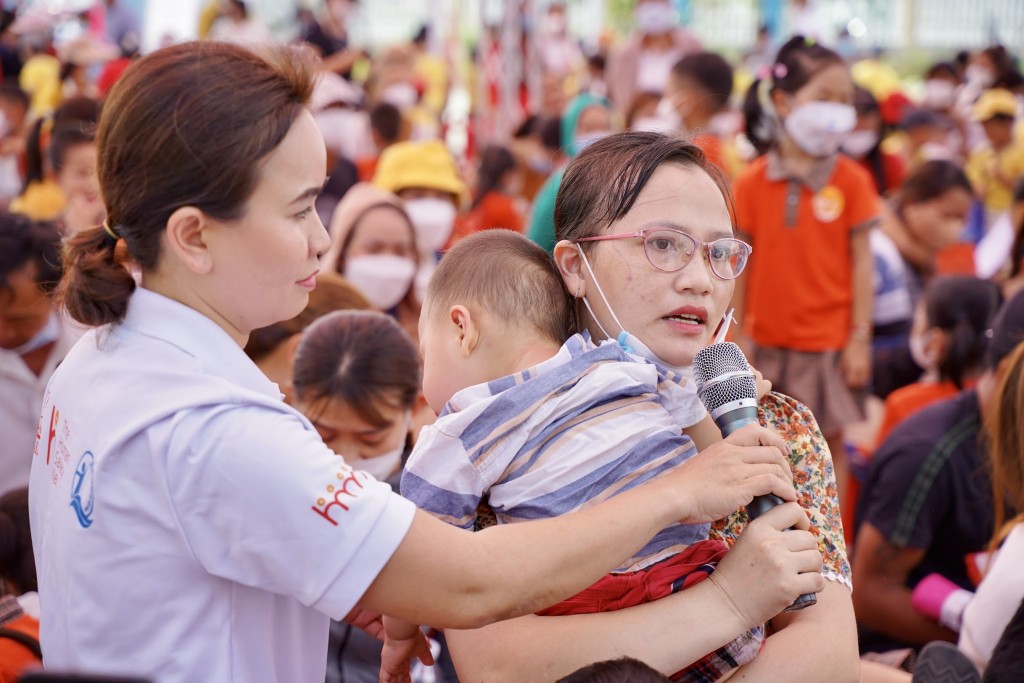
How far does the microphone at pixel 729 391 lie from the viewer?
6.07 ft

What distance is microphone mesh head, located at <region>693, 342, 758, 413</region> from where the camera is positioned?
1.85m

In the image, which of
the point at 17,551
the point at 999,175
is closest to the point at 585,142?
the point at 17,551

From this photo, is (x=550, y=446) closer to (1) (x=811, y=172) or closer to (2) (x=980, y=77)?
(1) (x=811, y=172)

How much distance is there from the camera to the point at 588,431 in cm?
182

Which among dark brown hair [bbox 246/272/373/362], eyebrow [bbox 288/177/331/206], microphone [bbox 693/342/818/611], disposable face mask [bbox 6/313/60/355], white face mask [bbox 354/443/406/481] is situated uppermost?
eyebrow [bbox 288/177/331/206]

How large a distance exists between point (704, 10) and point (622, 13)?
1657 mm

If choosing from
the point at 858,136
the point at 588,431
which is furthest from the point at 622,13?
the point at 588,431

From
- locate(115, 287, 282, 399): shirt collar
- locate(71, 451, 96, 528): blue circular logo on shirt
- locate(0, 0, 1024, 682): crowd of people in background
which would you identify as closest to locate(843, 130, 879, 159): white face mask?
locate(0, 0, 1024, 682): crowd of people in background

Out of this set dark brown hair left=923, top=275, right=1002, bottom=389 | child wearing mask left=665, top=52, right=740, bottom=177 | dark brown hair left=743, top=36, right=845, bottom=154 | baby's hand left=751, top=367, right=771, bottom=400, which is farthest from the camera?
child wearing mask left=665, top=52, right=740, bottom=177

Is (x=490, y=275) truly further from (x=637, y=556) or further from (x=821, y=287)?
(x=821, y=287)

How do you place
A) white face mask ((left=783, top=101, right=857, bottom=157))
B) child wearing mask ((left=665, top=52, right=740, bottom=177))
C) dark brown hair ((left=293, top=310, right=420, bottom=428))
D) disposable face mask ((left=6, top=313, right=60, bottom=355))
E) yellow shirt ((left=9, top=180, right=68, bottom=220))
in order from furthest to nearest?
child wearing mask ((left=665, top=52, right=740, bottom=177)), yellow shirt ((left=9, top=180, right=68, bottom=220)), white face mask ((left=783, top=101, right=857, bottom=157)), disposable face mask ((left=6, top=313, right=60, bottom=355)), dark brown hair ((left=293, top=310, right=420, bottom=428))

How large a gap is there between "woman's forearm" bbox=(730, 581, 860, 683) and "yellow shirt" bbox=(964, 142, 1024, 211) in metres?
8.51

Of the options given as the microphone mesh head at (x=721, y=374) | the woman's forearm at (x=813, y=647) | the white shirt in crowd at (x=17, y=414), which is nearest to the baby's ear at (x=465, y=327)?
the microphone mesh head at (x=721, y=374)

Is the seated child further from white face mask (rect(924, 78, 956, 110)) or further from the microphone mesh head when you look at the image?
white face mask (rect(924, 78, 956, 110))
